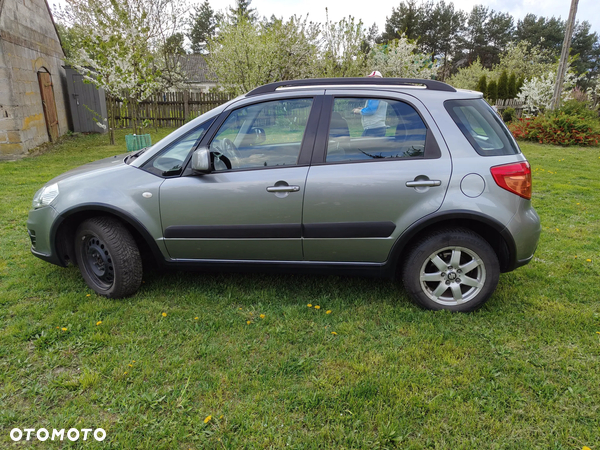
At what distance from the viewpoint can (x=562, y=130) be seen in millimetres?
13320

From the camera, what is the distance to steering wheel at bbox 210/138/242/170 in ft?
10.7

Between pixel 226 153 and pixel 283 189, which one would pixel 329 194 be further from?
pixel 226 153

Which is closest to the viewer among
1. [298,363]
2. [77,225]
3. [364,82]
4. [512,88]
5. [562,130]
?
[298,363]

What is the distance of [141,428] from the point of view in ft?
7.12

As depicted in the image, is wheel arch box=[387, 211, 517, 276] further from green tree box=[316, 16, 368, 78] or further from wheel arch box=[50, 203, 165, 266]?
green tree box=[316, 16, 368, 78]

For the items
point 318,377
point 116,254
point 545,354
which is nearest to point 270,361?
point 318,377

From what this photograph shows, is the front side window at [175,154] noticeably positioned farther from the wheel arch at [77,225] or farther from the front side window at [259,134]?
the wheel arch at [77,225]

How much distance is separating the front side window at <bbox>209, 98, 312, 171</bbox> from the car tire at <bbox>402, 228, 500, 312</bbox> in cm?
131

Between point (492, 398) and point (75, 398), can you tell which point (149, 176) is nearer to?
point (75, 398)

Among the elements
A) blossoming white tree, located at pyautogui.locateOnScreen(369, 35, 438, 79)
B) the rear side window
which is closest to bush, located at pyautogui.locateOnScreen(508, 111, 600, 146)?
blossoming white tree, located at pyautogui.locateOnScreen(369, 35, 438, 79)

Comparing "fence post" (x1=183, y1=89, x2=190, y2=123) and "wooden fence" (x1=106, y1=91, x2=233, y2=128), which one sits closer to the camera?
"wooden fence" (x1=106, y1=91, x2=233, y2=128)

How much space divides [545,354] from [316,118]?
2298mm

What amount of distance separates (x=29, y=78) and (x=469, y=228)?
41.5ft

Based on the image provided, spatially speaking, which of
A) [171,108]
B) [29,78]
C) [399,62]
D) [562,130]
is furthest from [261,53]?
[562,130]
